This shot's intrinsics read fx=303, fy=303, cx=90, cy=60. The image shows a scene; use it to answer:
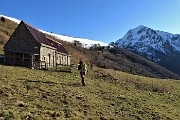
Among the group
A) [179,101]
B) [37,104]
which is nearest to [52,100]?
[37,104]

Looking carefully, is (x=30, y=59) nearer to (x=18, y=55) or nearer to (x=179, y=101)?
(x=18, y=55)

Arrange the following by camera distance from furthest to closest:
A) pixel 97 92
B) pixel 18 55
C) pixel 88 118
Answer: pixel 18 55 < pixel 97 92 < pixel 88 118

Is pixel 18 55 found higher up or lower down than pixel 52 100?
higher up

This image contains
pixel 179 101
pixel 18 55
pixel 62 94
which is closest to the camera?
pixel 62 94

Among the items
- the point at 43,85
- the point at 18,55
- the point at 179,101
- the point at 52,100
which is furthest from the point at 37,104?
the point at 18,55

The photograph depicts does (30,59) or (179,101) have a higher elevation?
(30,59)

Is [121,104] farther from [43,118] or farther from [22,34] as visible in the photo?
[22,34]

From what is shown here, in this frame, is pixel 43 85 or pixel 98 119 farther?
pixel 43 85

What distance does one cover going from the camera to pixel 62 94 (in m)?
28.1

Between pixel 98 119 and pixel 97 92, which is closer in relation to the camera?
pixel 98 119

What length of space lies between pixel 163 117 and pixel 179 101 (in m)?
12.8

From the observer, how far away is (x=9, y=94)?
25.2 metres

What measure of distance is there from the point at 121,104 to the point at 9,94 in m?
10.5

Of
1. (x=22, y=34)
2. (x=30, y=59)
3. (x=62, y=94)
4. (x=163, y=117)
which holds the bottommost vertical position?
(x=163, y=117)
